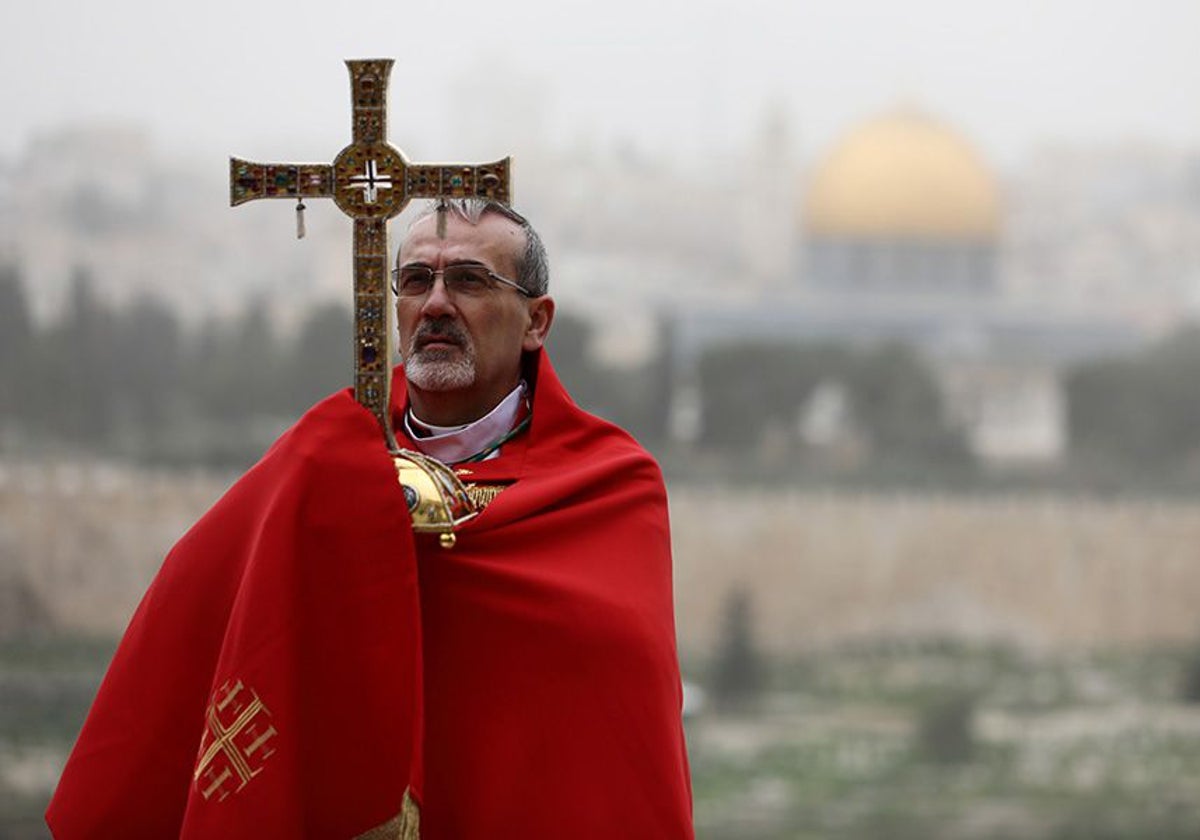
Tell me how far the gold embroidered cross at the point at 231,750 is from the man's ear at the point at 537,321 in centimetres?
61

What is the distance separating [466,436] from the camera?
3.10 m

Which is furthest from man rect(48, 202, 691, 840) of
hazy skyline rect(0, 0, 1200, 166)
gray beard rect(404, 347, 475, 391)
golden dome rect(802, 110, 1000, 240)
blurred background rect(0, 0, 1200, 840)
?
golden dome rect(802, 110, 1000, 240)

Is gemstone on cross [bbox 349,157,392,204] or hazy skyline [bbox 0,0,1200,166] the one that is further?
hazy skyline [bbox 0,0,1200,166]

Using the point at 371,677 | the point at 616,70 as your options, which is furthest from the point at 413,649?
the point at 616,70

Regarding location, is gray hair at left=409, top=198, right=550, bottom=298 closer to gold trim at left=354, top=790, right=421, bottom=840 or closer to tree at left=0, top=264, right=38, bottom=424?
gold trim at left=354, top=790, right=421, bottom=840

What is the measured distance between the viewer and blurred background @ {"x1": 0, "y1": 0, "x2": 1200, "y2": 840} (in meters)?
26.6

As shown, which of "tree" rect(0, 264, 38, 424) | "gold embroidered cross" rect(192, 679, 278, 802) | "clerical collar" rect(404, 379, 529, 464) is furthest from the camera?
"tree" rect(0, 264, 38, 424)

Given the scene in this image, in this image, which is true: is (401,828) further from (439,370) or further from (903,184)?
(903,184)

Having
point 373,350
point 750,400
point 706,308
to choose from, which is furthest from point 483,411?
point 706,308

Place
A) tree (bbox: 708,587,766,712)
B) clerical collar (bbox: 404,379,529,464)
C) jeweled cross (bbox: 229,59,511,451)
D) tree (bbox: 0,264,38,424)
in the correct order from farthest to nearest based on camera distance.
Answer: tree (bbox: 708,587,766,712), tree (bbox: 0,264,38,424), clerical collar (bbox: 404,379,529,464), jeweled cross (bbox: 229,59,511,451)

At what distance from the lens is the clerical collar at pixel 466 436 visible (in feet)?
10.2

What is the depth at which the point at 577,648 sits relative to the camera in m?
2.92

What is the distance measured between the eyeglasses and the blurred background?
19817 mm

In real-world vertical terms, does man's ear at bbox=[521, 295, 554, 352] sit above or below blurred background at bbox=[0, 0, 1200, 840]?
above
